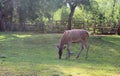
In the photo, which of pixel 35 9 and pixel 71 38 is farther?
pixel 35 9

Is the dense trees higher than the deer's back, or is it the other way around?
the dense trees

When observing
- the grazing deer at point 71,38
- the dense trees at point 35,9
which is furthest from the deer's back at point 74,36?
the dense trees at point 35,9

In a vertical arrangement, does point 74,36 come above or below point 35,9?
below

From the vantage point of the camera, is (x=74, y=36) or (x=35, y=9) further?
(x=35, y=9)

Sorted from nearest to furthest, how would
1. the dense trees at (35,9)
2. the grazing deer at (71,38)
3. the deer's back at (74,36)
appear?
the grazing deer at (71,38), the deer's back at (74,36), the dense trees at (35,9)

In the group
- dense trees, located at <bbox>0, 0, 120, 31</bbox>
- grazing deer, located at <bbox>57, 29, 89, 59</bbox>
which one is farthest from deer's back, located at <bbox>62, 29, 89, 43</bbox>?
dense trees, located at <bbox>0, 0, 120, 31</bbox>

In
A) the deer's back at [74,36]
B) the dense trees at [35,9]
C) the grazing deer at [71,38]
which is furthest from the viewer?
the dense trees at [35,9]

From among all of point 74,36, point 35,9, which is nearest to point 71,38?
point 74,36

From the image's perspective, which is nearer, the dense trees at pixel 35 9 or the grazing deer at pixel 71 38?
the grazing deer at pixel 71 38

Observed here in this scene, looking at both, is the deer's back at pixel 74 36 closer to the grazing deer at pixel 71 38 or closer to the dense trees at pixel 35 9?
the grazing deer at pixel 71 38

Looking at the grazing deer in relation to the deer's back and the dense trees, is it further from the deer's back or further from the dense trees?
the dense trees

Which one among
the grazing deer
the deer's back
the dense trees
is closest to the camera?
the grazing deer

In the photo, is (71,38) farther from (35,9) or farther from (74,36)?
(35,9)

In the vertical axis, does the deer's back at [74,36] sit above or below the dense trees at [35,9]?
below
